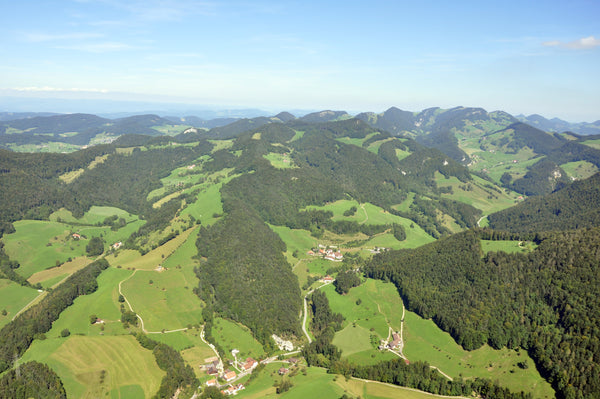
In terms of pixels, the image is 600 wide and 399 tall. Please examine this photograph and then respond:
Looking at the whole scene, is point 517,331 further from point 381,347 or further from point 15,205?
point 15,205

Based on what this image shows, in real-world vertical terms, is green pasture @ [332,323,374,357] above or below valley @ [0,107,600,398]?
below

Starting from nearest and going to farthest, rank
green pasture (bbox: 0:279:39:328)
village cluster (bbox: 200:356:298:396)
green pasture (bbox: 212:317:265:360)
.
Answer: village cluster (bbox: 200:356:298:396)
green pasture (bbox: 212:317:265:360)
green pasture (bbox: 0:279:39:328)

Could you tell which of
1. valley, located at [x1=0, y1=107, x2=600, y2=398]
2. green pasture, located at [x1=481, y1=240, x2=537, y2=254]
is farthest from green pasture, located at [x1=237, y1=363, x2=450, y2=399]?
green pasture, located at [x1=481, y1=240, x2=537, y2=254]

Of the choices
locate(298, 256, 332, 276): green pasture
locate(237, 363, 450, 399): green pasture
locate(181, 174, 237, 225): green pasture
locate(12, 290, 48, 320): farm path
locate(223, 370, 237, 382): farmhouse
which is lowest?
locate(12, 290, 48, 320): farm path

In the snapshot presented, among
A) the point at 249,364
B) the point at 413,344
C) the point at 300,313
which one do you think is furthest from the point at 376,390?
the point at 300,313

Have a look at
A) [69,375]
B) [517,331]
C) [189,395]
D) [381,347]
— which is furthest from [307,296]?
[69,375]

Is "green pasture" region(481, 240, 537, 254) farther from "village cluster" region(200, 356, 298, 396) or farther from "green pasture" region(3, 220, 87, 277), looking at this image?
"green pasture" region(3, 220, 87, 277)

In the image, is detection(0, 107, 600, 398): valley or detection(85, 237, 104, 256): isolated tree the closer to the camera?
detection(0, 107, 600, 398): valley

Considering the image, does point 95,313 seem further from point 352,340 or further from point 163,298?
point 352,340
